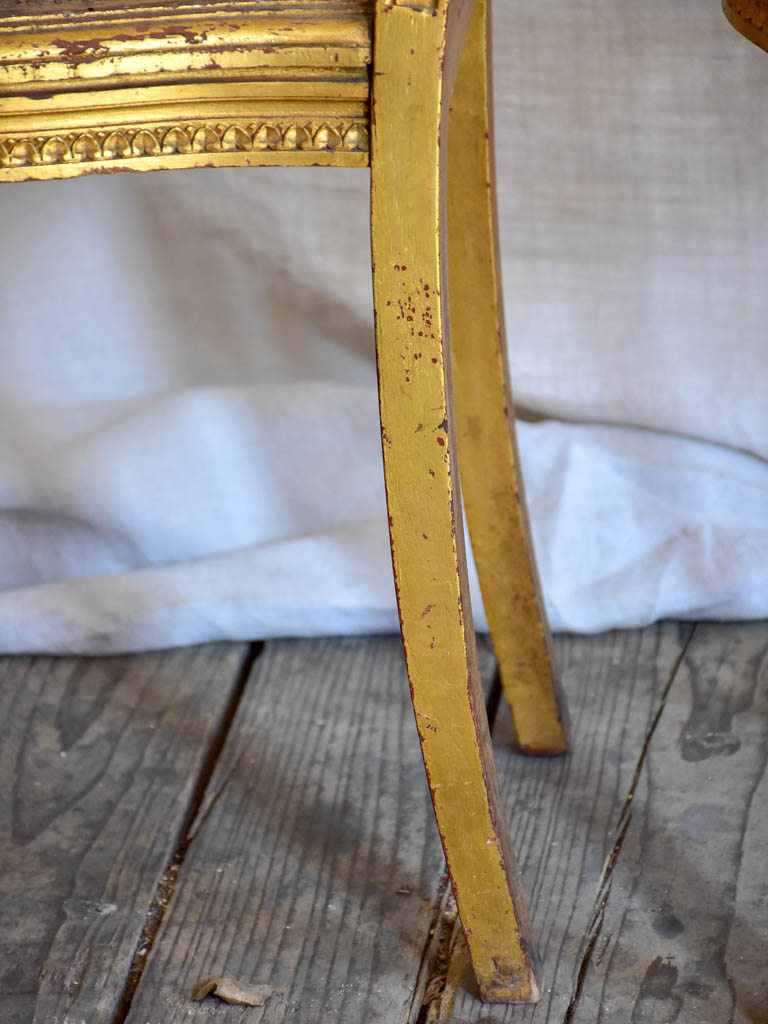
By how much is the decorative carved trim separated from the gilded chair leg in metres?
0.21

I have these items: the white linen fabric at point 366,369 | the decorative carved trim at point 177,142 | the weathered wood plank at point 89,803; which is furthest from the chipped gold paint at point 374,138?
the white linen fabric at point 366,369

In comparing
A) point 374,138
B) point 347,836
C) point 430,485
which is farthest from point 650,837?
point 374,138

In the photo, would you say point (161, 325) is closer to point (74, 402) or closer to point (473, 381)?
point (74, 402)

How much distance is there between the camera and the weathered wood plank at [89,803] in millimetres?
665

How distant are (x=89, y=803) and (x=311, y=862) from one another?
170mm

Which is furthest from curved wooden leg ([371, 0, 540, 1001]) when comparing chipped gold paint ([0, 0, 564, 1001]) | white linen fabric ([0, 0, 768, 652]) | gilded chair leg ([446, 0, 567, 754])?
white linen fabric ([0, 0, 768, 652])

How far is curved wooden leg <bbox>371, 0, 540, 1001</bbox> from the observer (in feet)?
1.59

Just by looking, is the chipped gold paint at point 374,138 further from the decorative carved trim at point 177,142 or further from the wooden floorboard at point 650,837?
the wooden floorboard at point 650,837

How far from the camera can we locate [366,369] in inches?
43.8

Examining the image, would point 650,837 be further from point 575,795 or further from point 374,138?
point 374,138

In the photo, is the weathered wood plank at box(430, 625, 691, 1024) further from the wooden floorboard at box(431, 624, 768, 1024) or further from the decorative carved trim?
the decorative carved trim

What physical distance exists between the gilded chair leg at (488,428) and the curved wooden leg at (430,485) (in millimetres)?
206

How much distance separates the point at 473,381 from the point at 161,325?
46cm

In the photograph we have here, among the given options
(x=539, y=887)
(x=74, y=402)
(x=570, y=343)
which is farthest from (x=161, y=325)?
(x=539, y=887)
